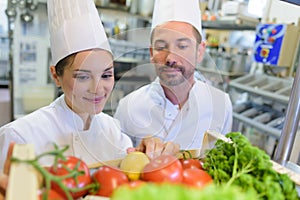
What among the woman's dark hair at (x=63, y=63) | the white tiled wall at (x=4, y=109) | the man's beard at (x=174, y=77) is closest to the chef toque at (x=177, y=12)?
the man's beard at (x=174, y=77)

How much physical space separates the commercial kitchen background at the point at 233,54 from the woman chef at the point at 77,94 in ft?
1.07

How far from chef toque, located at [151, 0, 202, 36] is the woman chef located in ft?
0.77

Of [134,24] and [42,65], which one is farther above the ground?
[134,24]

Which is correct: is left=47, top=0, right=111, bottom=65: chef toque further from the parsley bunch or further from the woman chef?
the parsley bunch

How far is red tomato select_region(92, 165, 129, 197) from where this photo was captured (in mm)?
447

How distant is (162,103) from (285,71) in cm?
167

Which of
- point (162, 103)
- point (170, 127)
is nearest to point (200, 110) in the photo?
point (170, 127)

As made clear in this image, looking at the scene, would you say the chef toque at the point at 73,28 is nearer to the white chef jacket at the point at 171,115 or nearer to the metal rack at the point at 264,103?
the white chef jacket at the point at 171,115

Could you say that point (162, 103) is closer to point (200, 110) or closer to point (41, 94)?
point (200, 110)

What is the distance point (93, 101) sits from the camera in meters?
0.77

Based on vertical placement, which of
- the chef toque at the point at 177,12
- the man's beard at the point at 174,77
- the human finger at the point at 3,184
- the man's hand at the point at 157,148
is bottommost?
the man's hand at the point at 157,148

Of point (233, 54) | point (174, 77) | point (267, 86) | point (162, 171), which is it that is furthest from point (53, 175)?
point (233, 54)

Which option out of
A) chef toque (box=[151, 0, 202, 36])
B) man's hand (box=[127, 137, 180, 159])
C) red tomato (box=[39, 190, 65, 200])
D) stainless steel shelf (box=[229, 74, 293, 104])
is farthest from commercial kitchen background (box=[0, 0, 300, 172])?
red tomato (box=[39, 190, 65, 200])

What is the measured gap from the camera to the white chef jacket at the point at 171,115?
0.78 metres
